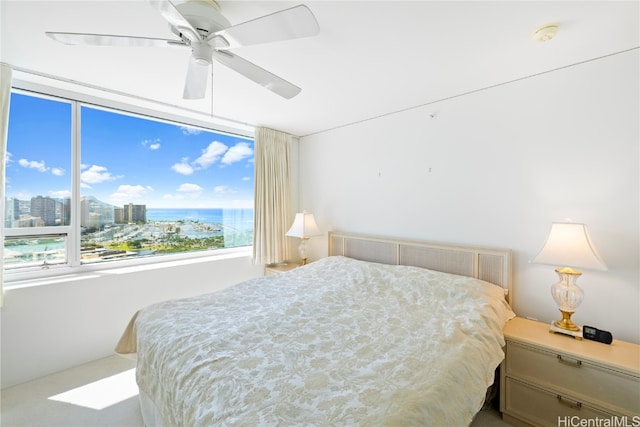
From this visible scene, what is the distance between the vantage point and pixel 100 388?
2.10m

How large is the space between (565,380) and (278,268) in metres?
2.87

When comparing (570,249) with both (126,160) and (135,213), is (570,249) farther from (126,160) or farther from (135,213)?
(126,160)

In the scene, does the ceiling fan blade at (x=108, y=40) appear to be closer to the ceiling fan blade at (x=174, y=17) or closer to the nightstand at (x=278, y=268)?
the ceiling fan blade at (x=174, y=17)

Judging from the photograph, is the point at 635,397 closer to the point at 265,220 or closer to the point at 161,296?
the point at 265,220

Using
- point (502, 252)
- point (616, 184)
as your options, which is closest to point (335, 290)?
point (502, 252)

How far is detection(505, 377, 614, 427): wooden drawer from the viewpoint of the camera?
1.52 meters

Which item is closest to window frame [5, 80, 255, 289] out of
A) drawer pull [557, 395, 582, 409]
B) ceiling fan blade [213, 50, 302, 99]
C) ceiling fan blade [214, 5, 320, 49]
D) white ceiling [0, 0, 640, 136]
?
white ceiling [0, 0, 640, 136]

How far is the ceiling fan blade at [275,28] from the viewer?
3.55 feet

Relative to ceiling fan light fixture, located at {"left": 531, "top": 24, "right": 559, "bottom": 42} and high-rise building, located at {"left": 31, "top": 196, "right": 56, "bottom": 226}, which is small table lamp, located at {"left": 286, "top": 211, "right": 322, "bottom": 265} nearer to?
high-rise building, located at {"left": 31, "top": 196, "right": 56, "bottom": 226}

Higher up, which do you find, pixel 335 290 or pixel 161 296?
pixel 335 290

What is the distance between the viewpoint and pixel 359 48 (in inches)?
67.9

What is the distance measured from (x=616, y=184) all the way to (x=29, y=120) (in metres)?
4.66

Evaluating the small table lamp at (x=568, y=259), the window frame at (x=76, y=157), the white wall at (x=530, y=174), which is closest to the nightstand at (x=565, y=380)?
the small table lamp at (x=568, y=259)

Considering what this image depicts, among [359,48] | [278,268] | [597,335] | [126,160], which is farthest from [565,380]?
[126,160]
